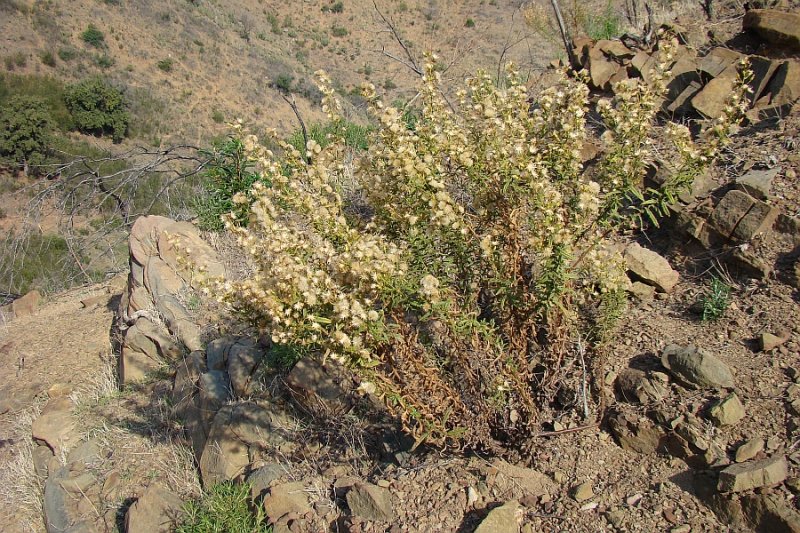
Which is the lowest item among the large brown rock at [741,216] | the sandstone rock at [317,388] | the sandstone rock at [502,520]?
the sandstone rock at [317,388]

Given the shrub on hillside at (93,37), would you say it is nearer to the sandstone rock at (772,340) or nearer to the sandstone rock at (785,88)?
the sandstone rock at (785,88)

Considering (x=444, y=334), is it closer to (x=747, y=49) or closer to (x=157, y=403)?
(x=157, y=403)

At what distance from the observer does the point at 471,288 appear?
3.04 m

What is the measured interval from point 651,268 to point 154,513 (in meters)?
3.74

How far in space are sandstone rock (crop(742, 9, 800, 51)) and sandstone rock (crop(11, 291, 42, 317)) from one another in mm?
9431

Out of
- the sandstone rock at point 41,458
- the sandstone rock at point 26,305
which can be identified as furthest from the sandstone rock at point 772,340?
the sandstone rock at point 26,305

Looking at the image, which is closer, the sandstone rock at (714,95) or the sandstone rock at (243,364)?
the sandstone rock at (243,364)

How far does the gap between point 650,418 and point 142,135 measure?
29.3 meters

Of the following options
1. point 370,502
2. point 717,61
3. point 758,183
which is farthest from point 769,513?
point 717,61

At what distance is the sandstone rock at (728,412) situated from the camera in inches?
111

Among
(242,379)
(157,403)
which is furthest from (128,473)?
(242,379)

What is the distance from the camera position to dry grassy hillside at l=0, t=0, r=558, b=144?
95.1ft

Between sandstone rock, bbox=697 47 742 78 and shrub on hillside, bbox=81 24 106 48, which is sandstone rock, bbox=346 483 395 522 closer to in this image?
sandstone rock, bbox=697 47 742 78

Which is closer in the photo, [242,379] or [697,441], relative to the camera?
[697,441]
